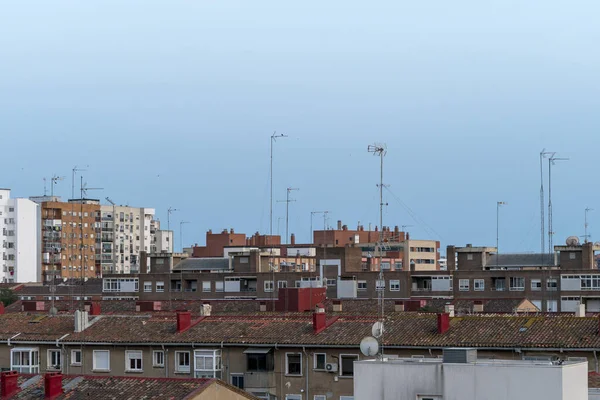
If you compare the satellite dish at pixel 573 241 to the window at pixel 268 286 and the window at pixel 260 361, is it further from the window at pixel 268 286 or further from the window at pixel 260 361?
the window at pixel 260 361

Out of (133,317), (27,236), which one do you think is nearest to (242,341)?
(133,317)

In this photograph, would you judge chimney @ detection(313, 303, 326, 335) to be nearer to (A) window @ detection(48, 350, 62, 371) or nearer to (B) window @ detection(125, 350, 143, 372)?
(B) window @ detection(125, 350, 143, 372)

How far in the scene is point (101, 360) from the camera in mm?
54375

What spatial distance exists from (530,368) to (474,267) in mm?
77945

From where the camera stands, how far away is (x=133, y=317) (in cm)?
5759

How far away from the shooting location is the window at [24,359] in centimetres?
5528

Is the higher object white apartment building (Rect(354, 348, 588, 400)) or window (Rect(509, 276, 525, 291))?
white apartment building (Rect(354, 348, 588, 400))

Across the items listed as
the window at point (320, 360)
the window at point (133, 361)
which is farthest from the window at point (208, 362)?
the window at point (320, 360)

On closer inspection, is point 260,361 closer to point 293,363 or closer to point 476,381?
point 293,363

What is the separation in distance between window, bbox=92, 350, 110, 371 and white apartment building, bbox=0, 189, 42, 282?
12227cm

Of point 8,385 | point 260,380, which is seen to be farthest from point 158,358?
point 8,385

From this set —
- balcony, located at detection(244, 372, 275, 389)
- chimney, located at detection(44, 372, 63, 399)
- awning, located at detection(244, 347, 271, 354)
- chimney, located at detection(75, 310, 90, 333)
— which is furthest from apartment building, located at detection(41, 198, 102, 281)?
chimney, located at detection(44, 372, 63, 399)

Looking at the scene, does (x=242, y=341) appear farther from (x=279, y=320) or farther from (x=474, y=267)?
(x=474, y=267)

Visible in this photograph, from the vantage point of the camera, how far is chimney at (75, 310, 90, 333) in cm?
5634
